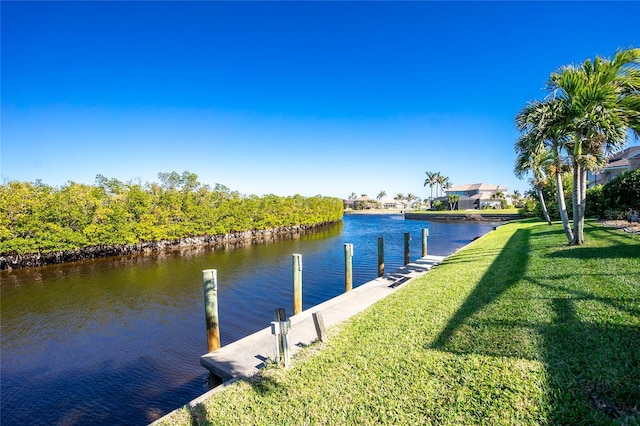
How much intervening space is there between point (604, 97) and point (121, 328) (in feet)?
56.0

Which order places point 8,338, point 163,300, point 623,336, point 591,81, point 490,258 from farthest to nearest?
point 163,300 < point 490,258 < point 8,338 < point 591,81 < point 623,336

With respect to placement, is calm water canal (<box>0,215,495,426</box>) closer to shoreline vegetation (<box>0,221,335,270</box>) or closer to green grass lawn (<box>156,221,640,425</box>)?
shoreline vegetation (<box>0,221,335,270</box>)

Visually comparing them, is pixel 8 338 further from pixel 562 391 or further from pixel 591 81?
pixel 591 81

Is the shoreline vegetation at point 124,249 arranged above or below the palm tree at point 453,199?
below

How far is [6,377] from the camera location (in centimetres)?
783

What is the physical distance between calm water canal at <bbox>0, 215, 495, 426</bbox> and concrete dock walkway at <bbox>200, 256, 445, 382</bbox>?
1.30 m

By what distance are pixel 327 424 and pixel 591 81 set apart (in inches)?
464

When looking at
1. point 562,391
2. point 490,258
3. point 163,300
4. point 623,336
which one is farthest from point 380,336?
point 163,300

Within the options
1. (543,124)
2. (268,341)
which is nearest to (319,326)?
(268,341)

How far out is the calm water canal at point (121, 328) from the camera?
676 centimetres

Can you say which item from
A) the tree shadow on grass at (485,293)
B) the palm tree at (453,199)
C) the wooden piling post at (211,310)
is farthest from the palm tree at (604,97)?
the palm tree at (453,199)

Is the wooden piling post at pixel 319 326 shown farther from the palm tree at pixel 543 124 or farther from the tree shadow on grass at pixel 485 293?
the palm tree at pixel 543 124

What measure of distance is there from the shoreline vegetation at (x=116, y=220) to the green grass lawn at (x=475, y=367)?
80.5 ft

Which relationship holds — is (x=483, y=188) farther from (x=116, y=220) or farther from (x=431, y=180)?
(x=116, y=220)
